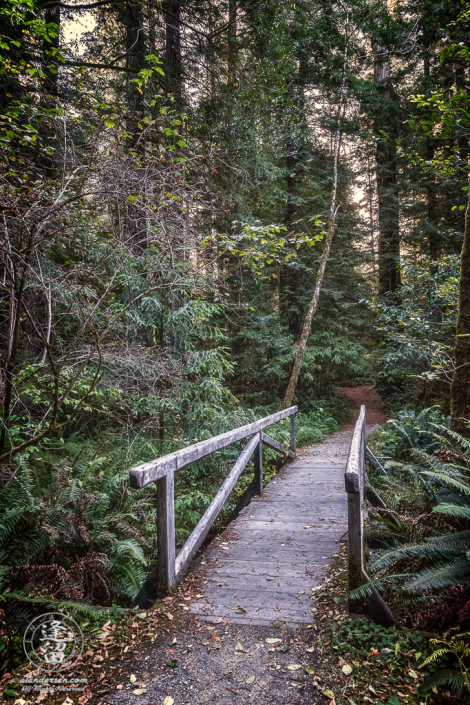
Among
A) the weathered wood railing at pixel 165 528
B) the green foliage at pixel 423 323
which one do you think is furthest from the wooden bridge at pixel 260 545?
the green foliage at pixel 423 323

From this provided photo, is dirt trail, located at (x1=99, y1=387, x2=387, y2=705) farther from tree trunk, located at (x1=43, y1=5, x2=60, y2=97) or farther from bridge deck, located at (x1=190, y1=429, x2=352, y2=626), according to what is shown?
tree trunk, located at (x1=43, y1=5, x2=60, y2=97)

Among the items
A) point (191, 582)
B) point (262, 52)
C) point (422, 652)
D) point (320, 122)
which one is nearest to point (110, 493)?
point (191, 582)

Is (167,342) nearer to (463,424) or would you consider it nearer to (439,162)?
(463,424)

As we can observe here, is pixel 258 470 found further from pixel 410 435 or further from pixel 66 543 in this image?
pixel 410 435

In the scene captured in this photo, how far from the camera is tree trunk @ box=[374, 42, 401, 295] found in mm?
13584

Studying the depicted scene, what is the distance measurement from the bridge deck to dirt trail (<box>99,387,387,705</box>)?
12 millimetres

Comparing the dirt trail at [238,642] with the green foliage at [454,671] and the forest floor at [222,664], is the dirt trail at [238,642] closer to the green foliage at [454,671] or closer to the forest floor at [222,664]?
the forest floor at [222,664]

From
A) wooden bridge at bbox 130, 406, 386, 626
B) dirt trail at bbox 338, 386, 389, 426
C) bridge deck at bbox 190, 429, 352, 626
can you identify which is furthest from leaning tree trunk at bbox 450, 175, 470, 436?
dirt trail at bbox 338, 386, 389, 426

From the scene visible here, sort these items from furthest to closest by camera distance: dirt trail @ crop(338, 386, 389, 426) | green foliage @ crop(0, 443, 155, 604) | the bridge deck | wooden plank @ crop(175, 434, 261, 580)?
dirt trail @ crop(338, 386, 389, 426) < wooden plank @ crop(175, 434, 261, 580) < green foliage @ crop(0, 443, 155, 604) < the bridge deck

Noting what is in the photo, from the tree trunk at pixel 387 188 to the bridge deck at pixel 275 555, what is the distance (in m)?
10.6

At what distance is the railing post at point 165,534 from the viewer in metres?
3.04

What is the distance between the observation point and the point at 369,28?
1137 cm

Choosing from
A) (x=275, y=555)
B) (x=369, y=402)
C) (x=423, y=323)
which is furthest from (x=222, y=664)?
(x=369, y=402)

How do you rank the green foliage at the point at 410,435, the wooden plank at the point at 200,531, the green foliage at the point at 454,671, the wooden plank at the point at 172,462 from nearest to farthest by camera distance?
the green foliage at the point at 454,671
the wooden plank at the point at 172,462
the wooden plank at the point at 200,531
the green foliage at the point at 410,435
